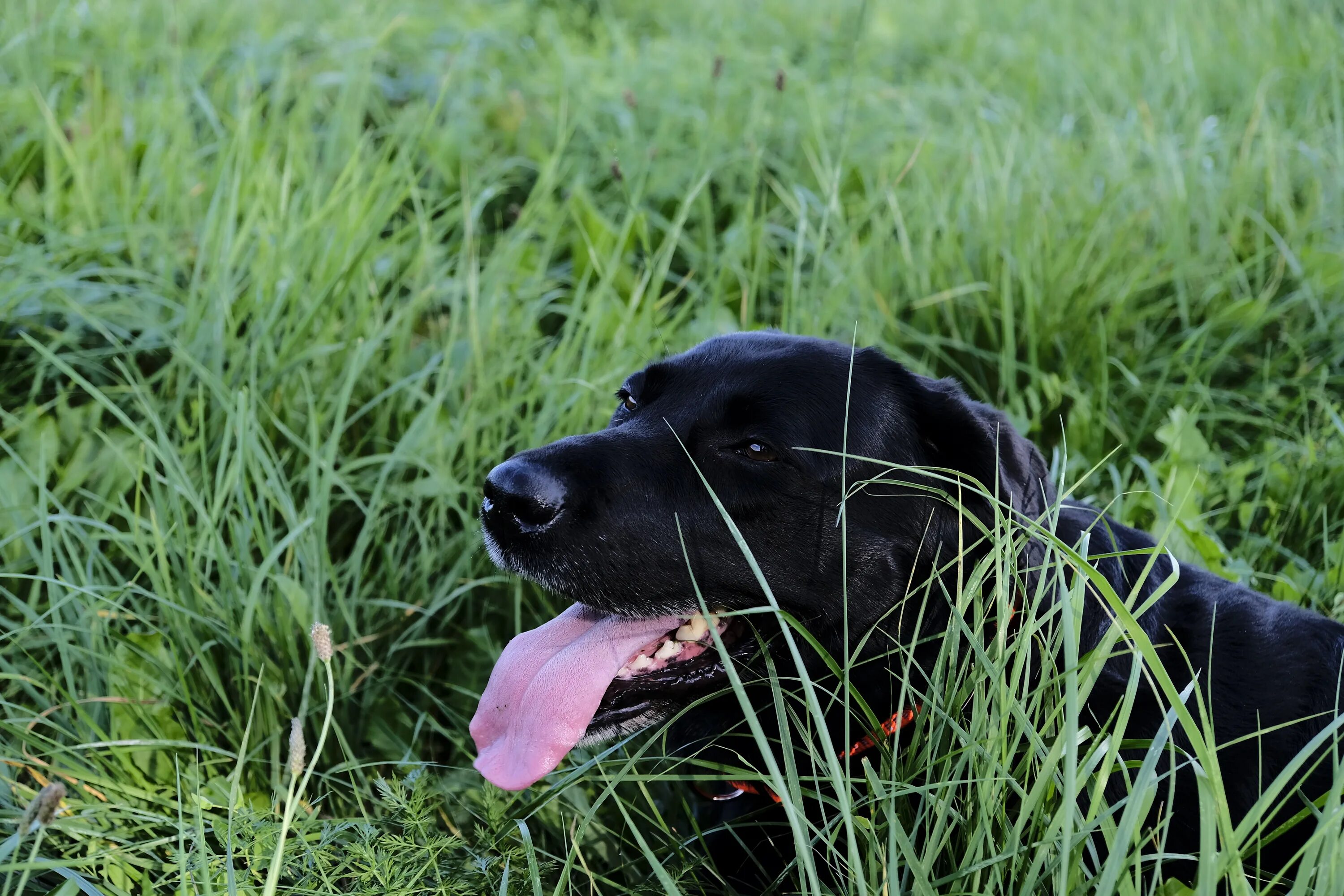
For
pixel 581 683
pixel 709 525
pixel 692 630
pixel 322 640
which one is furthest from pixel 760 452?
pixel 322 640

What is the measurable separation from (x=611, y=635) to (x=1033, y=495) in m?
0.83

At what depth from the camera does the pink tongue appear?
73.0 inches

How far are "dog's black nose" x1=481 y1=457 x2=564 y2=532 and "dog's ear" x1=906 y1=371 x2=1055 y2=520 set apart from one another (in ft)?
2.35

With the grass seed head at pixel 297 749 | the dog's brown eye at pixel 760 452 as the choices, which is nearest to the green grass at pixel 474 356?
the grass seed head at pixel 297 749

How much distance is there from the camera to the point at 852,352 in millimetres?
1899

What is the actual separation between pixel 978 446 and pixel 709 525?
524mm

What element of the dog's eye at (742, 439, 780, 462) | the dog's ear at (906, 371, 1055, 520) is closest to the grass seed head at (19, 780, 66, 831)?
the dog's eye at (742, 439, 780, 462)

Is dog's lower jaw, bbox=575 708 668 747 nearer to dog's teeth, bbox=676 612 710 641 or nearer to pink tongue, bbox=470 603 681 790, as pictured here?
pink tongue, bbox=470 603 681 790

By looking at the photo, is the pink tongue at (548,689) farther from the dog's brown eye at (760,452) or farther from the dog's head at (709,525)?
the dog's brown eye at (760,452)

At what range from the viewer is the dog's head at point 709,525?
195 cm

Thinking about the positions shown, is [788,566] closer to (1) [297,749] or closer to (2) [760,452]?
(2) [760,452]

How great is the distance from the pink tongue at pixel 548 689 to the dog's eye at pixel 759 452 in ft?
1.08

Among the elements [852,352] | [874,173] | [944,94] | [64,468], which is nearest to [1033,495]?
[852,352]

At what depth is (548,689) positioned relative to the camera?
1.92m
